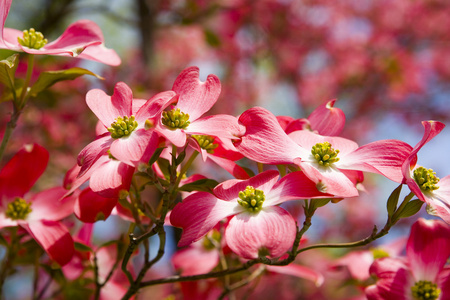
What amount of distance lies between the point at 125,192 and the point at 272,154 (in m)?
0.15

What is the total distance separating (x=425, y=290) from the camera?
1.72ft

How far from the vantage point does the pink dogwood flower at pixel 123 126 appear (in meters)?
0.41

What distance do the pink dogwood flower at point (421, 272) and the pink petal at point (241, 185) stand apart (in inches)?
8.3

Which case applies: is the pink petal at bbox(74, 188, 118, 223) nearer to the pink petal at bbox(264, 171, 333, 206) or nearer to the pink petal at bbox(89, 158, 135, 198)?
the pink petal at bbox(89, 158, 135, 198)

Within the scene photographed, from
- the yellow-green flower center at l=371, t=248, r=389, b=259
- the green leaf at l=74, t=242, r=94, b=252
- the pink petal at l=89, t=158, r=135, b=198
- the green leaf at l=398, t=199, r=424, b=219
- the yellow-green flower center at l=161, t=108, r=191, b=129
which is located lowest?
the yellow-green flower center at l=371, t=248, r=389, b=259

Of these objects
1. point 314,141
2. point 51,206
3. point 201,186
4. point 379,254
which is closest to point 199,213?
point 201,186

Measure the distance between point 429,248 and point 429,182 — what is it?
117mm

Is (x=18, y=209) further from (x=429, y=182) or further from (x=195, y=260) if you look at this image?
(x=429, y=182)

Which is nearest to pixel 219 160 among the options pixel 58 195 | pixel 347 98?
pixel 58 195

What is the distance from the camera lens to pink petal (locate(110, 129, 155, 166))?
40cm

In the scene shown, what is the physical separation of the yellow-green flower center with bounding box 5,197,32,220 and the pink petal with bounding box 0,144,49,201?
13 mm

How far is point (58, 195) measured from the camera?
60cm

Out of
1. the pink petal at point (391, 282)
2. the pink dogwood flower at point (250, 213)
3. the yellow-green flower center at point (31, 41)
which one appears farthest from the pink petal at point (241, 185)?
the yellow-green flower center at point (31, 41)

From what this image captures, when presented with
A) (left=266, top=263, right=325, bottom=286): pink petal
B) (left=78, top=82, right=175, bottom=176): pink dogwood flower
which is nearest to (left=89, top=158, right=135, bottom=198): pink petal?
(left=78, top=82, right=175, bottom=176): pink dogwood flower
